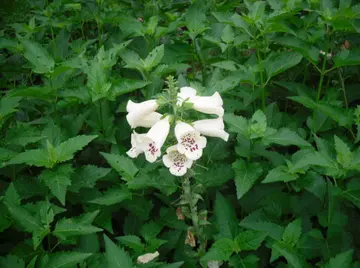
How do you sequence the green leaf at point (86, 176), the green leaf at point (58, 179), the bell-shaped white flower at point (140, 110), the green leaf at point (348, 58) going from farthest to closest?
the green leaf at point (348, 58), the green leaf at point (86, 176), the green leaf at point (58, 179), the bell-shaped white flower at point (140, 110)

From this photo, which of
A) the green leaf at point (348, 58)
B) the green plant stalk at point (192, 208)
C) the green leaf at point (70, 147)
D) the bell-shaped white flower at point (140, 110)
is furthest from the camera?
the green leaf at point (348, 58)

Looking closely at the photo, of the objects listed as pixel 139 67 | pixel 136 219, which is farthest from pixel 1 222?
pixel 139 67

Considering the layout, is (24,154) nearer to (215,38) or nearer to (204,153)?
(204,153)

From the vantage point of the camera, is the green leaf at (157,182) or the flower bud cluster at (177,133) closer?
the flower bud cluster at (177,133)

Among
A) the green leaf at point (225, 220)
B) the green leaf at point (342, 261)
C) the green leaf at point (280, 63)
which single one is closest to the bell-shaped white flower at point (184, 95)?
the green leaf at point (225, 220)

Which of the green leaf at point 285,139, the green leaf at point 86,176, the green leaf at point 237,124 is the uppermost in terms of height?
the green leaf at point 237,124

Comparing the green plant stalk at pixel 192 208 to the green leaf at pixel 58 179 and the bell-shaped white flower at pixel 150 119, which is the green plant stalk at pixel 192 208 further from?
the green leaf at pixel 58 179

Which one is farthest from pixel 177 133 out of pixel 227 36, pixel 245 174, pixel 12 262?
pixel 227 36

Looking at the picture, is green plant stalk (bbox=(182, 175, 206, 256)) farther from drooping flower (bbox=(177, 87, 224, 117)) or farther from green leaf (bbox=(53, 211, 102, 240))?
green leaf (bbox=(53, 211, 102, 240))
